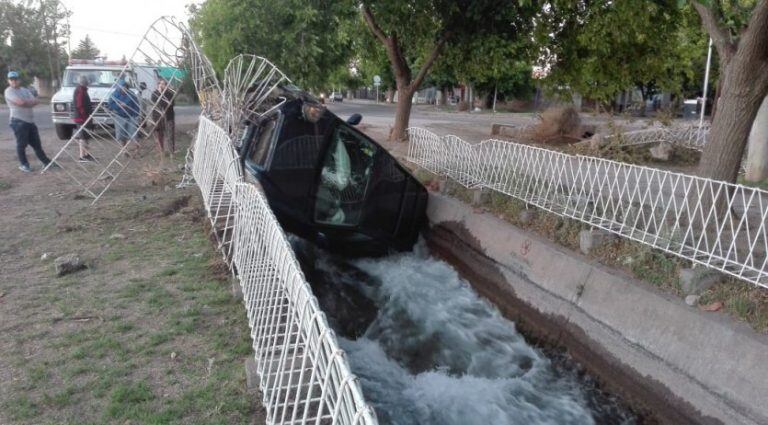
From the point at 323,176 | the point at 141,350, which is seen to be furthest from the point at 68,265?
the point at 323,176

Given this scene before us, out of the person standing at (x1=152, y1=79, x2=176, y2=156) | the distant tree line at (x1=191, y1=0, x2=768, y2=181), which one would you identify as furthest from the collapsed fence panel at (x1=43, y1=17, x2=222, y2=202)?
the distant tree line at (x1=191, y1=0, x2=768, y2=181)

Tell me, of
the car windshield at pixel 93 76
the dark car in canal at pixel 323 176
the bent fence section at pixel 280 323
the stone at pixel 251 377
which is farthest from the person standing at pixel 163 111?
the stone at pixel 251 377

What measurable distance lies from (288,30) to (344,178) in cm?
613

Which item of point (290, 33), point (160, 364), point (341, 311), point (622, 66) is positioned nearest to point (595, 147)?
point (622, 66)

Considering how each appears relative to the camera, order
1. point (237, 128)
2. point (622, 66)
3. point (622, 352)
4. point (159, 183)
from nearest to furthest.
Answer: point (622, 352) < point (237, 128) < point (159, 183) < point (622, 66)

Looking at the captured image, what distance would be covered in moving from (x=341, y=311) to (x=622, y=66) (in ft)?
31.4

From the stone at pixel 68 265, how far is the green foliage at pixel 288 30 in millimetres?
6884

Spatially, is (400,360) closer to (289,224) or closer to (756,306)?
(289,224)

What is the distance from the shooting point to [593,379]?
488cm

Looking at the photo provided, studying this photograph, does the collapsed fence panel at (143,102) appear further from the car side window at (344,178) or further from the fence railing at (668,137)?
the fence railing at (668,137)

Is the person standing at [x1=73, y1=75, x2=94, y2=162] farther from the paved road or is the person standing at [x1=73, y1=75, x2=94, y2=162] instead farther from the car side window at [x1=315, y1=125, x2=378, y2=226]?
the paved road

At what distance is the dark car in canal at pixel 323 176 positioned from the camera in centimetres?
583

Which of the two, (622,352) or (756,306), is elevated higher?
(756,306)

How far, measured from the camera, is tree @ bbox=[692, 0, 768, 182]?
5.15 metres
